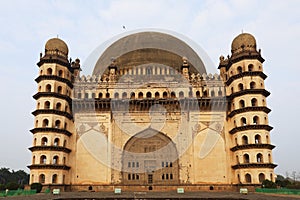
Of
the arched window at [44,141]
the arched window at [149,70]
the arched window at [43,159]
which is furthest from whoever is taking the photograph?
the arched window at [149,70]

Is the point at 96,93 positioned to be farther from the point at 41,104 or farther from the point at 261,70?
the point at 261,70

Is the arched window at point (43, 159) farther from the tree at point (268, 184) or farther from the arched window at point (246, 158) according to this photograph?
the tree at point (268, 184)

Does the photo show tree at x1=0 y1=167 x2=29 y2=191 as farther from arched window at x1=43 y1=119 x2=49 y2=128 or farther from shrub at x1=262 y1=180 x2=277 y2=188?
shrub at x1=262 y1=180 x2=277 y2=188

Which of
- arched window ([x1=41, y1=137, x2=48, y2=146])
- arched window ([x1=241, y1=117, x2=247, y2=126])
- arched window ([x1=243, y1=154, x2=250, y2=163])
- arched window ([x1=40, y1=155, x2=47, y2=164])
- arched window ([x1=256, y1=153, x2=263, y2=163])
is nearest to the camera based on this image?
arched window ([x1=256, y1=153, x2=263, y2=163])

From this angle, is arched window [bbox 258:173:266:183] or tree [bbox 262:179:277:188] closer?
tree [bbox 262:179:277:188]

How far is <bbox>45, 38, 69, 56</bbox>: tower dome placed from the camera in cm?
3603

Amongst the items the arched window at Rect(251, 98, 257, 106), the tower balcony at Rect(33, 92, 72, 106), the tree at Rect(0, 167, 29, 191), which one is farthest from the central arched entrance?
the tree at Rect(0, 167, 29, 191)

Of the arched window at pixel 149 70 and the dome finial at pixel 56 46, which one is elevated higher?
the dome finial at pixel 56 46

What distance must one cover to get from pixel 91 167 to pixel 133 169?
461cm

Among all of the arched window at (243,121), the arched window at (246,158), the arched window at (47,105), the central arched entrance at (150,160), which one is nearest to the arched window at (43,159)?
the arched window at (47,105)

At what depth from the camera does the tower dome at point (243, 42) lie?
35031mm

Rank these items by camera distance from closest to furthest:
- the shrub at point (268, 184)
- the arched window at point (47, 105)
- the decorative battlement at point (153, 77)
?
the shrub at point (268, 184), the arched window at point (47, 105), the decorative battlement at point (153, 77)

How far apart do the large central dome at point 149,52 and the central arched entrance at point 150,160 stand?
1003 centimetres

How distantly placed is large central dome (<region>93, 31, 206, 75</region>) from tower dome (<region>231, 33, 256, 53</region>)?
21.0 ft
